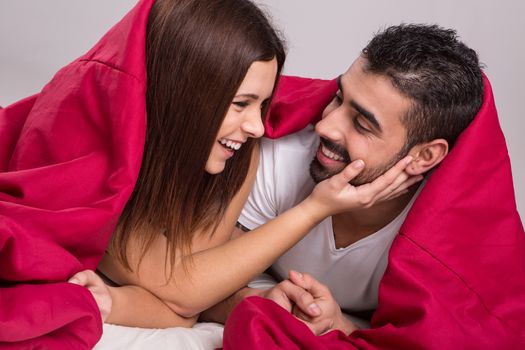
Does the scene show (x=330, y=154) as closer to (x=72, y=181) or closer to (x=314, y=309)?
(x=314, y=309)

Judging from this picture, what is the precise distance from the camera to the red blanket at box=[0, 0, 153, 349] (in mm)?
1689

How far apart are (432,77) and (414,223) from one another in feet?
1.16

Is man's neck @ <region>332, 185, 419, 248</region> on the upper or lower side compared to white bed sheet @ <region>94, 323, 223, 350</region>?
upper

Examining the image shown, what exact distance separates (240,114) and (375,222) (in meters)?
0.51

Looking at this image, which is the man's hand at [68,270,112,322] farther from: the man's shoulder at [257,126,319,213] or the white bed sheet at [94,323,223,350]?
the man's shoulder at [257,126,319,213]

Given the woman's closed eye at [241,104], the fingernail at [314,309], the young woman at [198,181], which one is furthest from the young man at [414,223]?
the woman's closed eye at [241,104]

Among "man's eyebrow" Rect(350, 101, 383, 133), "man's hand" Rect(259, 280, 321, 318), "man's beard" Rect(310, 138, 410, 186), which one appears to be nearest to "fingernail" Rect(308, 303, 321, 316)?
"man's hand" Rect(259, 280, 321, 318)

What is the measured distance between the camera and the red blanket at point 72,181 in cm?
169

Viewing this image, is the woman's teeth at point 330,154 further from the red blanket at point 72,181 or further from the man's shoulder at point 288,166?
the red blanket at point 72,181

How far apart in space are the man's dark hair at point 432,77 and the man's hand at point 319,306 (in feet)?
1.42

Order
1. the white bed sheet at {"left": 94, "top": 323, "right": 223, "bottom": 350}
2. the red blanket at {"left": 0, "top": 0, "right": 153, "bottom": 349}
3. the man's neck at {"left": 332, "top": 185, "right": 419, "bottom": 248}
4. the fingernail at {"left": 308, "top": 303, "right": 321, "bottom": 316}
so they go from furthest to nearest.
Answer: the man's neck at {"left": 332, "top": 185, "right": 419, "bottom": 248} → the fingernail at {"left": 308, "top": 303, "right": 321, "bottom": 316} → the white bed sheet at {"left": 94, "top": 323, "right": 223, "bottom": 350} → the red blanket at {"left": 0, "top": 0, "right": 153, "bottom": 349}

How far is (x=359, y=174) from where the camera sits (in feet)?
6.79

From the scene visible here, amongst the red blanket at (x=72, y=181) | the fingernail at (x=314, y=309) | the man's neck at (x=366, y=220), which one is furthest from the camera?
the man's neck at (x=366, y=220)

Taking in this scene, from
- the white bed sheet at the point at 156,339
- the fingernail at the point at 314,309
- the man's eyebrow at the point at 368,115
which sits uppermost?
the man's eyebrow at the point at 368,115
